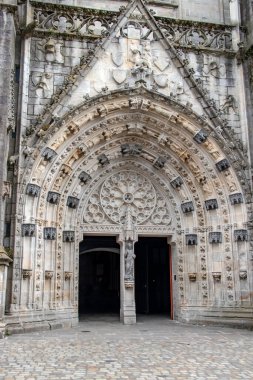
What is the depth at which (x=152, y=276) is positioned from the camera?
631 inches

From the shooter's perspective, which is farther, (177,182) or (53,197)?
(177,182)

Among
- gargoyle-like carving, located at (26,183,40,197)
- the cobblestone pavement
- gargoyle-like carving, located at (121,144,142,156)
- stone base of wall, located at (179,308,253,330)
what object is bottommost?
the cobblestone pavement

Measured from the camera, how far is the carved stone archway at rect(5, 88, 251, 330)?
11086 mm

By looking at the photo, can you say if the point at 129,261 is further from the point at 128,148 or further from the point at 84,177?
the point at 128,148

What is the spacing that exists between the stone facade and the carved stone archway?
0.10 feet

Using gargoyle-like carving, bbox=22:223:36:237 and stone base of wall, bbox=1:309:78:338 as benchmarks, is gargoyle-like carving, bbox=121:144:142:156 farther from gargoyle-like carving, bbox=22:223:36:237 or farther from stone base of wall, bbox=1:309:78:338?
stone base of wall, bbox=1:309:78:338

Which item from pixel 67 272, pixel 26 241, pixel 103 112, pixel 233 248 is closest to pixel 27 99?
pixel 103 112

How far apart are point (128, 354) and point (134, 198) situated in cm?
654

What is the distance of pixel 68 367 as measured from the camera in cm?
605

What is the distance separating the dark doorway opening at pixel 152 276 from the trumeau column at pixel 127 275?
2937mm

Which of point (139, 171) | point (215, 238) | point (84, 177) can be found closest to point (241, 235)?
point (215, 238)

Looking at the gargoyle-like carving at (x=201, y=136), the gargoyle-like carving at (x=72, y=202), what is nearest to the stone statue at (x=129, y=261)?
the gargoyle-like carving at (x=72, y=202)

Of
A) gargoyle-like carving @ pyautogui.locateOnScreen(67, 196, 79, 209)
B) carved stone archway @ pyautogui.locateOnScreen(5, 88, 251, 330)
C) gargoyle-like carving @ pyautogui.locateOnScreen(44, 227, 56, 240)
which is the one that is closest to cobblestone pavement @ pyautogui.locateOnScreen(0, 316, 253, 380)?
carved stone archway @ pyautogui.locateOnScreen(5, 88, 251, 330)

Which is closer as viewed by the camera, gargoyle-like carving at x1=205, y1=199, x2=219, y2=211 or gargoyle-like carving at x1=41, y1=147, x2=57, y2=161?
gargoyle-like carving at x1=41, y1=147, x2=57, y2=161
